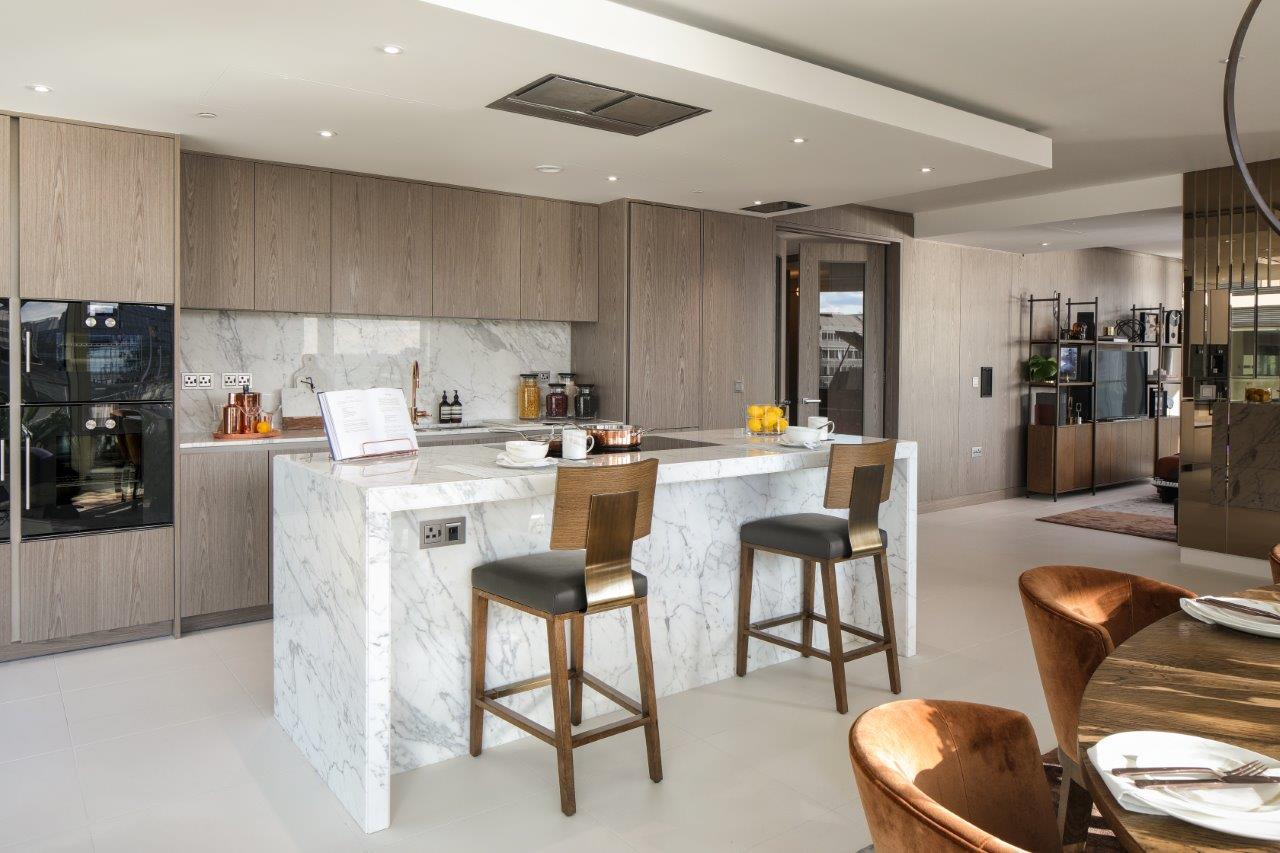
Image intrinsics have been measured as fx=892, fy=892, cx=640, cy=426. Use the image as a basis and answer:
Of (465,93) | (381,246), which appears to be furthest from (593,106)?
(381,246)

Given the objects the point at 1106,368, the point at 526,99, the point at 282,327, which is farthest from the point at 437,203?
the point at 1106,368

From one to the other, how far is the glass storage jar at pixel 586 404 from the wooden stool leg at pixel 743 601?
8.54ft

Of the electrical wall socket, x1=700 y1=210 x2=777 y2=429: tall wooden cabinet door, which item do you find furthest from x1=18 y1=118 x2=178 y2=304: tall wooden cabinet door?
x1=700 y1=210 x2=777 y2=429: tall wooden cabinet door

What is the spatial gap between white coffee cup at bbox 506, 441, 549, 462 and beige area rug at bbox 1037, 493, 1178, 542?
236 inches

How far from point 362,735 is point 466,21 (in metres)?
2.28

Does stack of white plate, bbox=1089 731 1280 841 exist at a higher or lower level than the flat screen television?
lower

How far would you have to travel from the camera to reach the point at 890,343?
26.2 feet

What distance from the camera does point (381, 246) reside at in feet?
17.3

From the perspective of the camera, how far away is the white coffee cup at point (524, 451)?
2.98 metres

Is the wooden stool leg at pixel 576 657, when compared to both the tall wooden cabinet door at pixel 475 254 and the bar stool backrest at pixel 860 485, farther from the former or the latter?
the tall wooden cabinet door at pixel 475 254

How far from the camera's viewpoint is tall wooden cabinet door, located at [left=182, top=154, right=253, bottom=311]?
467 cm

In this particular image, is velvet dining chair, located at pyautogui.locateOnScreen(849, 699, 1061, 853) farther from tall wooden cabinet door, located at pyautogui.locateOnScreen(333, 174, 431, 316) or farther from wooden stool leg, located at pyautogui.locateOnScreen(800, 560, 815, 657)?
tall wooden cabinet door, located at pyautogui.locateOnScreen(333, 174, 431, 316)

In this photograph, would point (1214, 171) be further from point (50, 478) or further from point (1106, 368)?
point (50, 478)

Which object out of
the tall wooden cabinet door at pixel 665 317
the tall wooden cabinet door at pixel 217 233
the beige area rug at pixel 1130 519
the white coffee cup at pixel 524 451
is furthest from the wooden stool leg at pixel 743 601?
the beige area rug at pixel 1130 519
